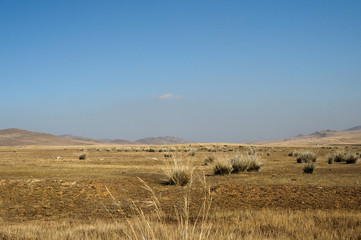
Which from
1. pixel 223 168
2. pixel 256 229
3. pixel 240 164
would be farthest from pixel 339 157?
pixel 256 229

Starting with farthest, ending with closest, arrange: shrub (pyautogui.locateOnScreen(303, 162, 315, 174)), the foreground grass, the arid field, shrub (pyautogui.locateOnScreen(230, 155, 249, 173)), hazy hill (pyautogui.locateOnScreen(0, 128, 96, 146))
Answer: hazy hill (pyautogui.locateOnScreen(0, 128, 96, 146)) → shrub (pyautogui.locateOnScreen(230, 155, 249, 173)) → shrub (pyautogui.locateOnScreen(303, 162, 315, 174)) → the arid field → the foreground grass

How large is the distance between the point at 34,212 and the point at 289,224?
7.04m

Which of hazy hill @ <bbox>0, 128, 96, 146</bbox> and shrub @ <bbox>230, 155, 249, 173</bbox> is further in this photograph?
hazy hill @ <bbox>0, 128, 96, 146</bbox>

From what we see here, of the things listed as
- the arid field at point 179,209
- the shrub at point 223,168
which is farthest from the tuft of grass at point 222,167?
the arid field at point 179,209

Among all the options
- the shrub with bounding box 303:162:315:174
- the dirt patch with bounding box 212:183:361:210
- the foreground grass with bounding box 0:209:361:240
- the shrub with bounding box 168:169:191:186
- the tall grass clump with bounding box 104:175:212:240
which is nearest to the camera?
the tall grass clump with bounding box 104:175:212:240

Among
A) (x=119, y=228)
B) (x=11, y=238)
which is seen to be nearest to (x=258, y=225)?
(x=119, y=228)

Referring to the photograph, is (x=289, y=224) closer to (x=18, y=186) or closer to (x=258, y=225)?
(x=258, y=225)

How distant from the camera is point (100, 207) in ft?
34.4

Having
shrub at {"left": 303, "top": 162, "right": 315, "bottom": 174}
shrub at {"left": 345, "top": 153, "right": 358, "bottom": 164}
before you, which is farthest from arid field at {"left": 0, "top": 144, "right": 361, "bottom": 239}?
shrub at {"left": 345, "top": 153, "right": 358, "bottom": 164}

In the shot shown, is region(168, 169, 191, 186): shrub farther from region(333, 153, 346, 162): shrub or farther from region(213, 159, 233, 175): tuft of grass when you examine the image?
region(333, 153, 346, 162): shrub

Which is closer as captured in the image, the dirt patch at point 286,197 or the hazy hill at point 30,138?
the dirt patch at point 286,197

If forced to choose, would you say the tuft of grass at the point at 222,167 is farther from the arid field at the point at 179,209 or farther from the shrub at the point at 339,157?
the shrub at the point at 339,157

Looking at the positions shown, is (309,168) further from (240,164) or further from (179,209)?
(179,209)

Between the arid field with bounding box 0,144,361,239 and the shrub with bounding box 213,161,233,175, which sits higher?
the shrub with bounding box 213,161,233,175
